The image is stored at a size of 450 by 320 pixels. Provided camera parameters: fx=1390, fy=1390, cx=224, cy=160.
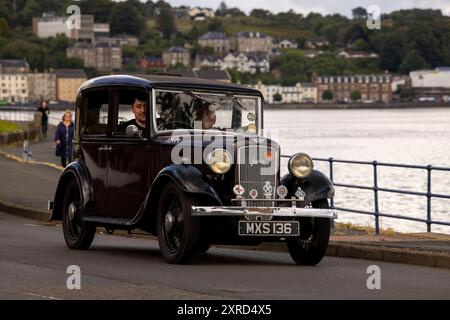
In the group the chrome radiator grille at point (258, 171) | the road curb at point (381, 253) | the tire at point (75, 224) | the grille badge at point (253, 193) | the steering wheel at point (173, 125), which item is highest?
the steering wheel at point (173, 125)

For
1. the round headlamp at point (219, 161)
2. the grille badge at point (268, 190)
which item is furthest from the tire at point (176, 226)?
the grille badge at point (268, 190)

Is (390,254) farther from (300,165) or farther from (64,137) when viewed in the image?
(64,137)

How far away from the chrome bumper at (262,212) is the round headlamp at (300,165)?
53 centimetres

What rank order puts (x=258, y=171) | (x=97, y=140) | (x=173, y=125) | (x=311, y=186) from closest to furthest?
(x=258, y=171) → (x=311, y=186) → (x=173, y=125) → (x=97, y=140)

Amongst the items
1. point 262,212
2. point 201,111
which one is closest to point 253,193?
point 262,212

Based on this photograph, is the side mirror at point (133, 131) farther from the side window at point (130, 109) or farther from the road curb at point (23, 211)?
the road curb at point (23, 211)

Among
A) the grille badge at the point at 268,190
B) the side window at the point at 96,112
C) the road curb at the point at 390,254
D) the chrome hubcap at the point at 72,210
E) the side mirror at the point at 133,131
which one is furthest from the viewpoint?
the chrome hubcap at the point at 72,210

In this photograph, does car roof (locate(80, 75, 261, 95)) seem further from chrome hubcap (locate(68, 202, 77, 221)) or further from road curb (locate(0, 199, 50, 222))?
Result: road curb (locate(0, 199, 50, 222))

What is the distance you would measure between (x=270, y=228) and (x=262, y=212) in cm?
19

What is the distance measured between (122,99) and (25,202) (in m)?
8.62

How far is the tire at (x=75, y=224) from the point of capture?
16641mm

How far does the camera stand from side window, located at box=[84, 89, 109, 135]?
16.6 metres

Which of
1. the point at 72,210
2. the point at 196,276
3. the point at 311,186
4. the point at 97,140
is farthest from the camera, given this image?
the point at 72,210

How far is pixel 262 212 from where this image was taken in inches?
564
